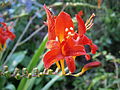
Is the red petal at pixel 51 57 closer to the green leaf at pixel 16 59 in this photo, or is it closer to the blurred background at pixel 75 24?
the green leaf at pixel 16 59

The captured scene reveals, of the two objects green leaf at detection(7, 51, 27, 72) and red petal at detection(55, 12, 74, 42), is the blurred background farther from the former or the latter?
red petal at detection(55, 12, 74, 42)

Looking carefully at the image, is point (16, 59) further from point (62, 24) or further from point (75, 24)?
point (62, 24)

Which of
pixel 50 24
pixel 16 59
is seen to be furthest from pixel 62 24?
pixel 16 59

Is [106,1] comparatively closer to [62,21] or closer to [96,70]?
[96,70]

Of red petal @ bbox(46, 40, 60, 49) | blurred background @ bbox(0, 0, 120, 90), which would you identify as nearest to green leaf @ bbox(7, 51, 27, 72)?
blurred background @ bbox(0, 0, 120, 90)

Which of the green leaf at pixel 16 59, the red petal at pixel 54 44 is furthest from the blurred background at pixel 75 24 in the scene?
the red petal at pixel 54 44

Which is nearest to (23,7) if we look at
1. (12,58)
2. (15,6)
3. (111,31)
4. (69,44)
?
(15,6)
